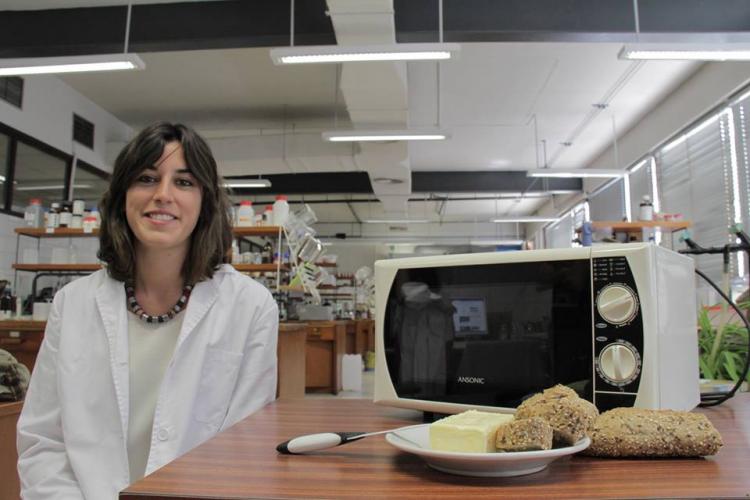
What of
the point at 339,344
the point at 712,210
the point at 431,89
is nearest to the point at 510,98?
the point at 431,89

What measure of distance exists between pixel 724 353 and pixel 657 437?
118cm

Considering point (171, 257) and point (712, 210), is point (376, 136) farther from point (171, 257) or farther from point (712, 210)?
point (171, 257)

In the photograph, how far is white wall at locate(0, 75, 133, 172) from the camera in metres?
5.82

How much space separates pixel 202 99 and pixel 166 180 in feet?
19.8

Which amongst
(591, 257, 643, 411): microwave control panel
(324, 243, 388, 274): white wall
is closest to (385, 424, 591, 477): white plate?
(591, 257, 643, 411): microwave control panel

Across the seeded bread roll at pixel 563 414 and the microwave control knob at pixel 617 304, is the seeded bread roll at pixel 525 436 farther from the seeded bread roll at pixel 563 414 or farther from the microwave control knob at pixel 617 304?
the microwave control knob at pixel 617 304

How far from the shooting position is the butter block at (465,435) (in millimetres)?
581

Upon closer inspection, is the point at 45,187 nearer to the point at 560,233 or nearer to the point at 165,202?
the point at 165,202

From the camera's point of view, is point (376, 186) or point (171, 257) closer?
point (171, 257)

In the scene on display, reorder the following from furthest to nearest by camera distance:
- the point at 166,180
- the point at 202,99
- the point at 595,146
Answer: the point at 595,146 < the point at 202,99 < the point at 166,180

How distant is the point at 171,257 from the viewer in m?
1.27

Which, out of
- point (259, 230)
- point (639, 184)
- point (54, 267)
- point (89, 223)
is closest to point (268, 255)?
point (259, 230)

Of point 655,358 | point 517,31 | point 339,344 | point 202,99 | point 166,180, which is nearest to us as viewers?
point 655,358

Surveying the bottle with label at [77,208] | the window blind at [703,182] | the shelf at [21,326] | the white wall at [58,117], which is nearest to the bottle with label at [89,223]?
the bottle with label at [77,208]
